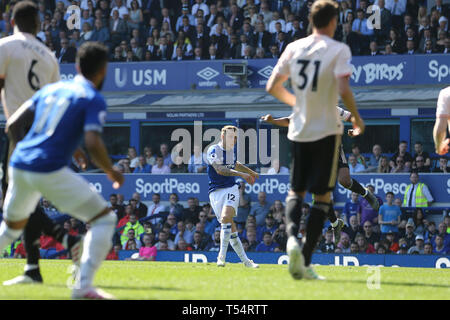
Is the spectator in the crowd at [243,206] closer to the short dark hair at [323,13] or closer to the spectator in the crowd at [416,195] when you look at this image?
the spectator in the crowd at [416,195]

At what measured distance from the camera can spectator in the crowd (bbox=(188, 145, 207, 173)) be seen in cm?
2503

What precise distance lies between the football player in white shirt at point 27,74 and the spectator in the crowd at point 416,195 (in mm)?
14369

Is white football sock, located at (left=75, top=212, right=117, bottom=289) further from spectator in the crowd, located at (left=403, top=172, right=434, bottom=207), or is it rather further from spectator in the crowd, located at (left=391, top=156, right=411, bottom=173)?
spectator in the crowd, located at (left=391, top=156, right=411, bottom=173)

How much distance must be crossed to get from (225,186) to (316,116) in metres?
7.02

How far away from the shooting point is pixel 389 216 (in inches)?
848

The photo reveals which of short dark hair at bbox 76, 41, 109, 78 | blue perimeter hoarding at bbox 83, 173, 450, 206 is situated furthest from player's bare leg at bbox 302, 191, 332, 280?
blue perimeter hoarding at bbox 83, 173, 450, 206

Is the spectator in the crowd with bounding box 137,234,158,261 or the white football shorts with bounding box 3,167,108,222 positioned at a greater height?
the white football shorts with bounding box 3,167,108,222

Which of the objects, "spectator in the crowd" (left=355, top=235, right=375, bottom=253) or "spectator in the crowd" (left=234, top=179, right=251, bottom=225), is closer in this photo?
"spectator in the crowd" (left=355, top=235, right=375, bottom=253)

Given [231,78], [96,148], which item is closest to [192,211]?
[231,78]

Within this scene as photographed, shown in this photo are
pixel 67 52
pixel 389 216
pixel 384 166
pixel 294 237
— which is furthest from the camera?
pixel 67 52

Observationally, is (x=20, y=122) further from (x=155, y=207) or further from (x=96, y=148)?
(x=155, y=207)

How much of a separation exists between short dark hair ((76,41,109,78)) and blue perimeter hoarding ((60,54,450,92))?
17.6 meters

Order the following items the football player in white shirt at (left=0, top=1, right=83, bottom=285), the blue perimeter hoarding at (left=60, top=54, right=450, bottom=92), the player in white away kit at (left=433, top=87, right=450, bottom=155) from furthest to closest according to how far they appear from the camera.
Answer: the blue perimeter hoarding at (left=60, top=54, right=450, bottom=92) → the player in white away kit at (left=433, top=87, right=450, bottom=155) → the football player in white shirt at (left=0, top=1, right=83, bottom=285)

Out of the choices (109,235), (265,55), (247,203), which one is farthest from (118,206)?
(109,235)
